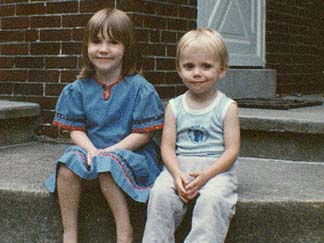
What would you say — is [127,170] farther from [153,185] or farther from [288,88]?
[288,88]

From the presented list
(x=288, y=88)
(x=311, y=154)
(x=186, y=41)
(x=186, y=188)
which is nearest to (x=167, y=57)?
(x=311, y=154)

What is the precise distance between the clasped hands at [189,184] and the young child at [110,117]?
0.19m

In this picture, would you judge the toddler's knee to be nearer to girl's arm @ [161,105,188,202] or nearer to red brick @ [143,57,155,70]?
girl's arm @ [161,105,188,202]

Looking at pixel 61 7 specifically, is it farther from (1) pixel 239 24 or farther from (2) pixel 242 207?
(2) pixel 242 207

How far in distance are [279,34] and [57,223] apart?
3.55 m

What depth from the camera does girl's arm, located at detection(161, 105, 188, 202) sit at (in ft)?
8.48

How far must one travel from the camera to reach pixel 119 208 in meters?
2.66

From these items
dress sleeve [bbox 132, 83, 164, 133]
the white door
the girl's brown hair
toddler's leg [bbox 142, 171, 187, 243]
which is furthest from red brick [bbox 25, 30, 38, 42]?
toddler's leg [bbox 142, 171, 187, 243]

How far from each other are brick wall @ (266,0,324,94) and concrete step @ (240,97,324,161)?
7.39 feet

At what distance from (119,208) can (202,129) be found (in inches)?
18.7

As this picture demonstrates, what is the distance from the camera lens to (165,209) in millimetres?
2516

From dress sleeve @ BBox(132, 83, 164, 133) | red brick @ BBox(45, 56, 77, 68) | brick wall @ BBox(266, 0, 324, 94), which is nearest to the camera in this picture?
dress sleeve @ BBox(132, 83, 164, 133)

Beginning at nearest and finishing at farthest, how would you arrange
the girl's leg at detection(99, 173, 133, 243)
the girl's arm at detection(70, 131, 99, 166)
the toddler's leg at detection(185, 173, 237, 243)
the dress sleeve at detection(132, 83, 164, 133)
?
1. the toddler's leg at detection(185, 173, 237, 243)
2. the girl's leg at detection(99, 173, 133, 243)
3. the girl's arm at detection(70, 131, 99, 166)
4. the dress sleeve at detection(132, 83, 164, 133)

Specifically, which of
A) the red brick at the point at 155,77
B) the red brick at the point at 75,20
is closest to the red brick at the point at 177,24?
the red brick at the point at 155,77
